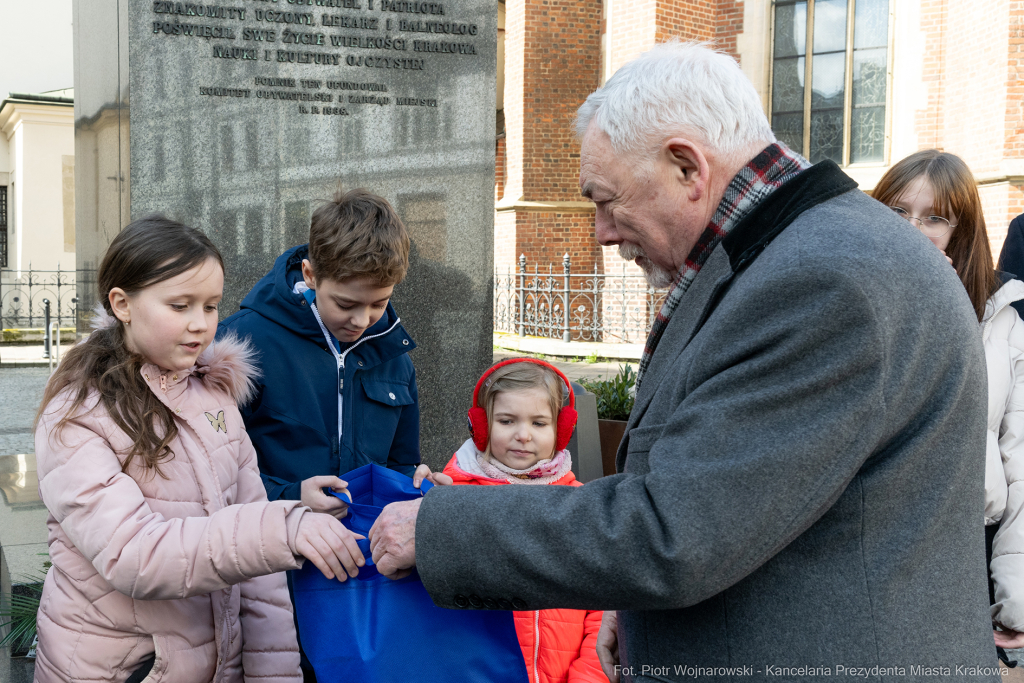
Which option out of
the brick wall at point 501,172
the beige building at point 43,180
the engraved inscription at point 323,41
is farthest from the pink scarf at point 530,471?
the beige building at point 43,180

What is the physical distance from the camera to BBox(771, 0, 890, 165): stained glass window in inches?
634

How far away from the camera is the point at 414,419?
297 cm

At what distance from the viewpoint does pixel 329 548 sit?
1805 mm

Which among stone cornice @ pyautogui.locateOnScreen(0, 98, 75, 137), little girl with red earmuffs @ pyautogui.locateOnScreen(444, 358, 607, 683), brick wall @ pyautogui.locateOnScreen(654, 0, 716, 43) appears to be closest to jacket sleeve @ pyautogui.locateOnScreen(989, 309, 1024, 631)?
little girl with red earmuffs @ pyautogui.locateOnScreen(444, 358, 607, 683)

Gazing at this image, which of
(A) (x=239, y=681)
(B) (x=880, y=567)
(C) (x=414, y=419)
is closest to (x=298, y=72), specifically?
(C) (x=414, y=419)

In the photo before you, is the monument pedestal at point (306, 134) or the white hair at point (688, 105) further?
the monument pedestal at point (306, 134)

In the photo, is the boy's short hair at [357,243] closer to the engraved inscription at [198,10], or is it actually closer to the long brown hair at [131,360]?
the long brown hair at [131,360]

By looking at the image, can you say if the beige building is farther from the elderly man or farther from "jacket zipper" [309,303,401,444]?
the elderly man

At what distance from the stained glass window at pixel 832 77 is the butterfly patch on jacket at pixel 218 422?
617 inches

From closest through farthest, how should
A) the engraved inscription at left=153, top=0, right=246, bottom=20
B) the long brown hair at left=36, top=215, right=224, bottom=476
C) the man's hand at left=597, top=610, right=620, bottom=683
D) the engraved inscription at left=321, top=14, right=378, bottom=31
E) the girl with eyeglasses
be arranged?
1. the long brown hair at left=36, top=215, right=224, bottom=476
2. the man's hand at left=597, top=610, right=620, bottom=683
3. the girl with eyeglasses
4. the engraved inscription at left=153, top=0, right=246, bottom=20
5. the engraved inscription at left=321, top=14, right=378, bottom=31

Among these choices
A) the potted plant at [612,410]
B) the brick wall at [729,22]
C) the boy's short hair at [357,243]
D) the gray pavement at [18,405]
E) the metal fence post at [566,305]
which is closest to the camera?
the boy's short hair at [357,243]

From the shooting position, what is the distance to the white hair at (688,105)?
1.59 meters

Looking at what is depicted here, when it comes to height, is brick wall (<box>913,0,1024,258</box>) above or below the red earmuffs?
above

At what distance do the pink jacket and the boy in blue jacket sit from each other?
328 mm
